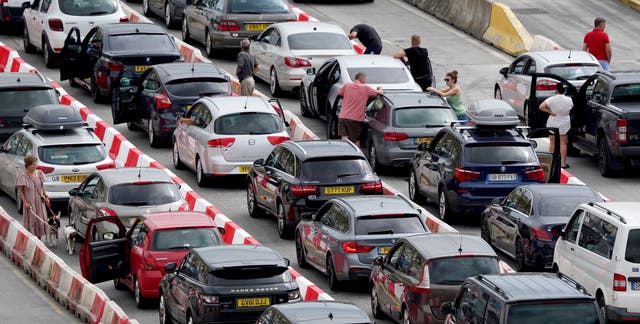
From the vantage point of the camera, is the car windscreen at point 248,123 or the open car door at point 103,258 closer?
the open car door at point 103,258

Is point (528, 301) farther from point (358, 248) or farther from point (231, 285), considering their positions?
point (358, 248)

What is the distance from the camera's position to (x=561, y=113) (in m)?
32.8

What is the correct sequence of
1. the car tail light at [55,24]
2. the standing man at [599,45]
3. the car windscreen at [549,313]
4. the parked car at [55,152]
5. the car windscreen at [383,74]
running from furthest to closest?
the car tail light at [55,24] < the standing man at [599,45] < the car windscreen at [383,74] < the parked car at [55,152] < the car windscreen at [549,313]

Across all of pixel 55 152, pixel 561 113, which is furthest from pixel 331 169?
pixel 561 113

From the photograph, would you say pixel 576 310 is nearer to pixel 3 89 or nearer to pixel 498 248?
pixel 498 248

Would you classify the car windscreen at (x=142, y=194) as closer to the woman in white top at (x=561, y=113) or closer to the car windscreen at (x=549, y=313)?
the woman in white top at (x=561, y=113)

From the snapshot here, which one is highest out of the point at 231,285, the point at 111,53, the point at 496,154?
the point at 231,285

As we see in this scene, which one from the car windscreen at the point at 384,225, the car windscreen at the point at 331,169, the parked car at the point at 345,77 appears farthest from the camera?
the parked car at the point at 345,77

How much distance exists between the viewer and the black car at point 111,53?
125 ft

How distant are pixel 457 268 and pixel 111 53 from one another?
17054mm

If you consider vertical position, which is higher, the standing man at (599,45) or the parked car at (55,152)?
the standing man at (599,45)

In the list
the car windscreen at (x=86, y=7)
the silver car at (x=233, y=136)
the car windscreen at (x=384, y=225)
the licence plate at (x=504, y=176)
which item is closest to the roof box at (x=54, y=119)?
the silver car at (x=233, y=136)

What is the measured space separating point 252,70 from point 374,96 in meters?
4.33

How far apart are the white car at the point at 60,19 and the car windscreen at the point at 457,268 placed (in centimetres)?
2032
